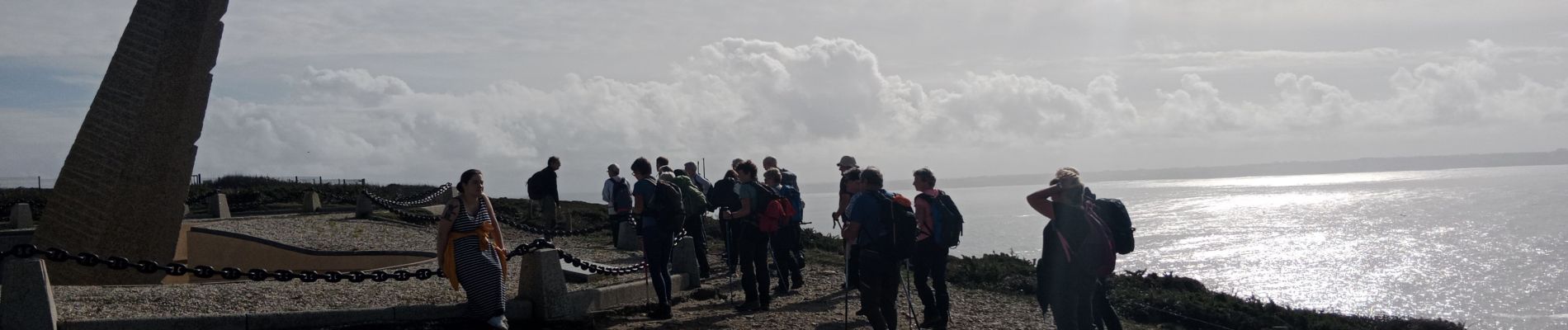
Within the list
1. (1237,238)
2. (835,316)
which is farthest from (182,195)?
(1237,238)

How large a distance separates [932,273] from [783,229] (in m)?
1.99

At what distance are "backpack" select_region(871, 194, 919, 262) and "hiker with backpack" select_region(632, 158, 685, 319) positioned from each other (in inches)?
84.4

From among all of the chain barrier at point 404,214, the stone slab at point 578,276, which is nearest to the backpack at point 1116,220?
the stone slab at point 578,276

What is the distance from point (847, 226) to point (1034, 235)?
105324 millimetres

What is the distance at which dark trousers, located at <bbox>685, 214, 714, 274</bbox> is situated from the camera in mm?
12400

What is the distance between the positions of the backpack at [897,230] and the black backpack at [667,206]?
6.95ft

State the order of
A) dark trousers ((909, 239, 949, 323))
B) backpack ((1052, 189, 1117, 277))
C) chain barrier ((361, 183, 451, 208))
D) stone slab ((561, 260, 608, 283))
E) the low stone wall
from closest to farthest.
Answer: backpack ((1052, 189, 1117, 277)) < dark trousers ((909, 239, 949, 323)) < stone slab ((561, 260, 608, 283)) < the low stone wall < chain barrier ((361, 183, 451, 208))

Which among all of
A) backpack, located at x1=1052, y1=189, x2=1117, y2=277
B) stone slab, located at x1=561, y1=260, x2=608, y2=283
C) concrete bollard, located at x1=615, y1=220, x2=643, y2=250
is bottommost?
stone slab, located at x1=561, y1=260, x2=608, y2=283

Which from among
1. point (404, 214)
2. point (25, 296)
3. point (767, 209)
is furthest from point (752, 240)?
point (404, 214)

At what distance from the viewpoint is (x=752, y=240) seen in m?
10.1

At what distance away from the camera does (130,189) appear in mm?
11867

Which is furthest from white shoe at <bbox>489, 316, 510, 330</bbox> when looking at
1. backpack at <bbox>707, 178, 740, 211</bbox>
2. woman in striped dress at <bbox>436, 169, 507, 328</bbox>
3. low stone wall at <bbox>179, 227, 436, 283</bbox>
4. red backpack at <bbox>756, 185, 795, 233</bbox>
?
low stone wall at <bbox>179, 227, 436, 283</bbox>

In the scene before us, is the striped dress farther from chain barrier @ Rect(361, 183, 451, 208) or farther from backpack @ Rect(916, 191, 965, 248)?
chain barrier @ Rect(361, 183, 451, 208)

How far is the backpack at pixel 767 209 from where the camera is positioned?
10.0 m
